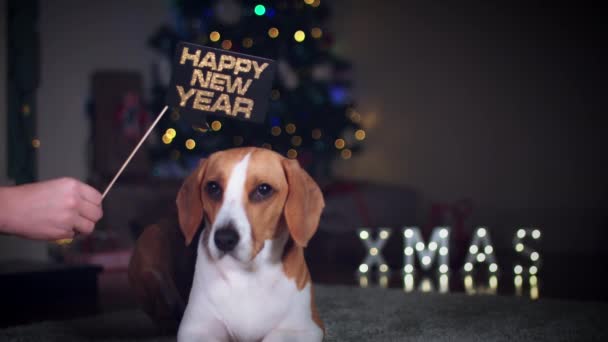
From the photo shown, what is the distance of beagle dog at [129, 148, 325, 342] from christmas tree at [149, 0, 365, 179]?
2.54 metres

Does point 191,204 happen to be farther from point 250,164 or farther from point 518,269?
point 518,269

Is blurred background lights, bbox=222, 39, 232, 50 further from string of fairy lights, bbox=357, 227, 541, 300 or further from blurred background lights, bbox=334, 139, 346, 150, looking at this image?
string of fairy lights, bbox=357, 227, 541, 300

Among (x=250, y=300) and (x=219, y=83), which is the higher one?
(x=219, y=83)

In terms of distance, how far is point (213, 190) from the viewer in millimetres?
1218

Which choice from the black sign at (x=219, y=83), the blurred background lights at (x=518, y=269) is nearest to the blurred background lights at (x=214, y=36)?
the blurred background lights at (x=518, y=269)

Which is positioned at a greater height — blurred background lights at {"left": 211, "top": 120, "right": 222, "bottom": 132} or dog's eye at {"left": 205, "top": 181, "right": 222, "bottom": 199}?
blurred background lights at {"left": 211, "top": 120, "right": 222, "bottom": 132}

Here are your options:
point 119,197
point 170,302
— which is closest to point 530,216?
point 119,197

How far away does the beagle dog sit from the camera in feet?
3.92

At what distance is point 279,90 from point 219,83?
2.82m

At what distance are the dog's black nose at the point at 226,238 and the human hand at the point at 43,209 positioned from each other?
9.4 inches

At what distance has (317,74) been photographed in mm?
5773

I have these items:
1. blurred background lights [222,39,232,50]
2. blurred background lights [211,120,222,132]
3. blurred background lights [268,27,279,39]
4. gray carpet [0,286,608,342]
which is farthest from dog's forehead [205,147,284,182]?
blurred background lights [268,27,279,39]

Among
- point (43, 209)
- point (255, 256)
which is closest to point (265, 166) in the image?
point (255, 256)

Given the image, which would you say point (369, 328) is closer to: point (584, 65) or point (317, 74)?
point (584, 65)
